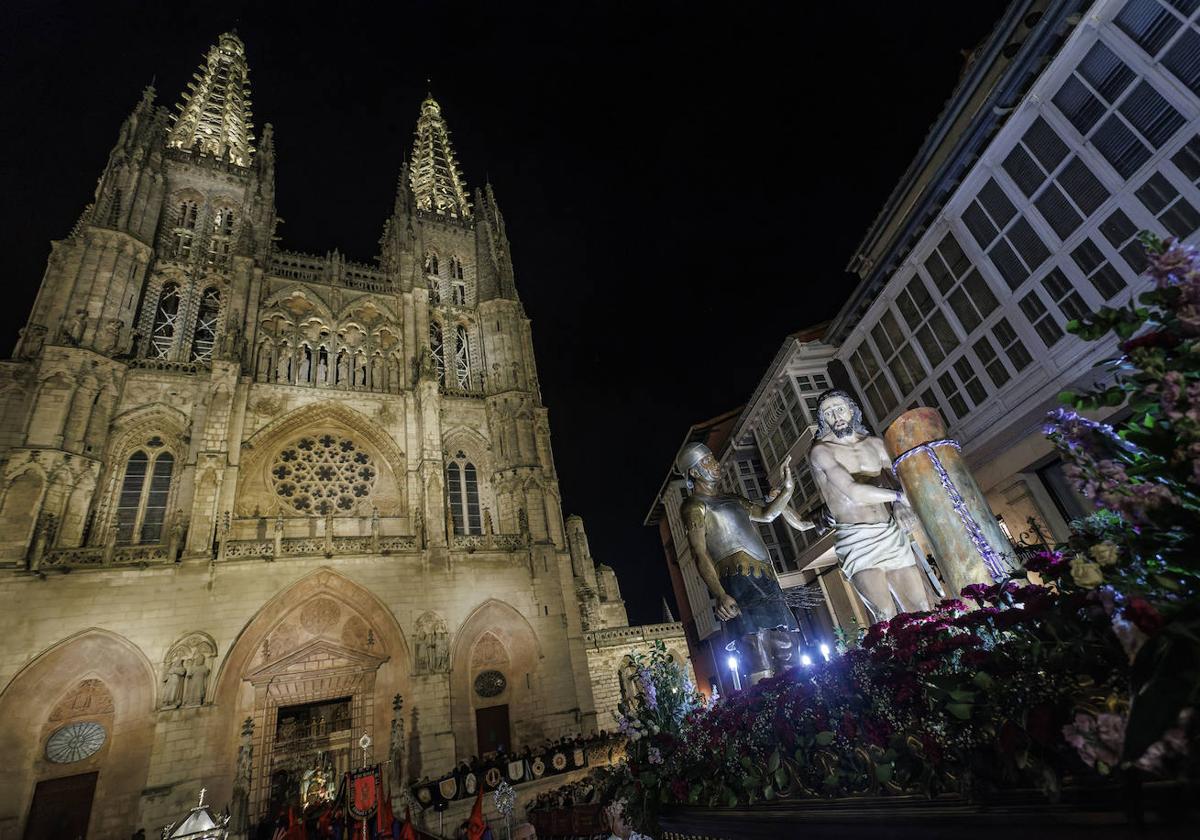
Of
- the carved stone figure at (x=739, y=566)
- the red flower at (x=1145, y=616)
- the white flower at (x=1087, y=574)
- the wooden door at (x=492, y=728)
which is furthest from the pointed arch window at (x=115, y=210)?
the red flower at (x=1145, y=616)

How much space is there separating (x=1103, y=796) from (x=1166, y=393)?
4.06ft

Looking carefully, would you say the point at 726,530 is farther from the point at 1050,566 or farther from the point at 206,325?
the point at 206,325

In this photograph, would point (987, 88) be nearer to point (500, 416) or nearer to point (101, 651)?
point (500, 416)

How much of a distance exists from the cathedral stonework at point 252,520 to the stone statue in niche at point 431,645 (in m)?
0.06

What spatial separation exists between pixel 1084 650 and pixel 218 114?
40.3m

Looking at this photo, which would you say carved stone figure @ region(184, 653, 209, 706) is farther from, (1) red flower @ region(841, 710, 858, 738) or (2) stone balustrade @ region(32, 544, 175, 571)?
(1) red flower @ region(841, 710, 858, 738)

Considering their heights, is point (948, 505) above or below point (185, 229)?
below

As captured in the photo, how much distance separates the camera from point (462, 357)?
2686 cm

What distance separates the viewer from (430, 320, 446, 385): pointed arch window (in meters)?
25.4

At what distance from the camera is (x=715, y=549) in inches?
201

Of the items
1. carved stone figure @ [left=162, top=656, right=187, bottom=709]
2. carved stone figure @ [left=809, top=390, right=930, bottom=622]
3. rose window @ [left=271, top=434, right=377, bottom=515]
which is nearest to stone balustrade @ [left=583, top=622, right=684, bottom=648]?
rose window @ [left=271, top=434, right=377, bottom=515]

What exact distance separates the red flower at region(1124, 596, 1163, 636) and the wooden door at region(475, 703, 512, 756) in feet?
62.5

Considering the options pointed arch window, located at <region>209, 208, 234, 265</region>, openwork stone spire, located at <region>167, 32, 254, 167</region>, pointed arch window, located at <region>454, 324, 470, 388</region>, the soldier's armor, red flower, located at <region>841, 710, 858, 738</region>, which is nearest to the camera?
red flower, located at <region>841, 710, 858, 738</region>

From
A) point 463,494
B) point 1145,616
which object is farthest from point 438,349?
point 1145,616
